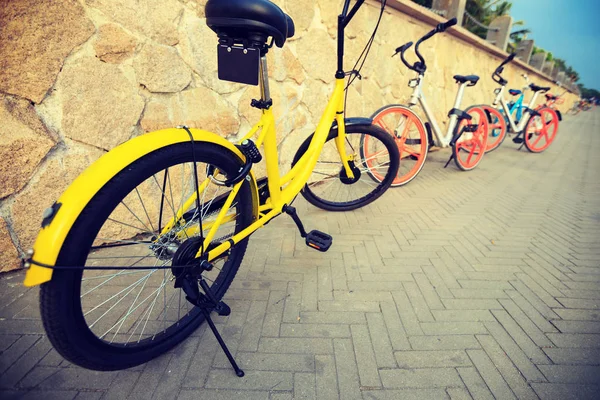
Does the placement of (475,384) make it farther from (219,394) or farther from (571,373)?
(219,394)

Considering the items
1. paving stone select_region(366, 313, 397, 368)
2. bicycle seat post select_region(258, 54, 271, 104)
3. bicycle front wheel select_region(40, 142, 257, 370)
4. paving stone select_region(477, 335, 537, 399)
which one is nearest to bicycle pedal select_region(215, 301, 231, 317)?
bicycle front wheel select_region(40, 142, 257, 370)

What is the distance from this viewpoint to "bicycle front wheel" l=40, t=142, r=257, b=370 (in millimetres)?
992

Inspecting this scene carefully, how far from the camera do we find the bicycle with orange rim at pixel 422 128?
11.4ft

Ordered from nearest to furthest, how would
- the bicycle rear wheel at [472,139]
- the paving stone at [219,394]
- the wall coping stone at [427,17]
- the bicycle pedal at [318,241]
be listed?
the paving stone at [219,394] → the bicycle pedal at [318,241] → the wall coping stone at [427,17] → the bicycle rear wheel at [472,139]

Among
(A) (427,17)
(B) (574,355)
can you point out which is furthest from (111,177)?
(A) (427,17)

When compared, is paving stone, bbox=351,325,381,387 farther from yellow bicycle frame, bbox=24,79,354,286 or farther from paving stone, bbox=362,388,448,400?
yellow bicycle frame, bbox=24,79,354,286

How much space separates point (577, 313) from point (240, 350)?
218cm

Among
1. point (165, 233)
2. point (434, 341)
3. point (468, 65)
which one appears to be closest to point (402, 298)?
point (434, 341)

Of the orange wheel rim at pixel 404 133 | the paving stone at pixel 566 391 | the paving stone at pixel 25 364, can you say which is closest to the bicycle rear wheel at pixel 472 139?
the orange wheel rim at pixel 404 133

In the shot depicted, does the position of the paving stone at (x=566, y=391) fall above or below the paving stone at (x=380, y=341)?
above

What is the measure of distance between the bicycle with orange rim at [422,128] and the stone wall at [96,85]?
1267 mm

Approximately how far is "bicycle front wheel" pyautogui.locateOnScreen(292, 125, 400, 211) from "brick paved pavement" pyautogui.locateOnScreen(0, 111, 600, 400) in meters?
0.18

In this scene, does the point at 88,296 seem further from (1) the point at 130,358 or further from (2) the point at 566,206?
(2) the point at 566,206

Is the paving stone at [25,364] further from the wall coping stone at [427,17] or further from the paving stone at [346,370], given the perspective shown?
the wall coping stone at [427,17]
